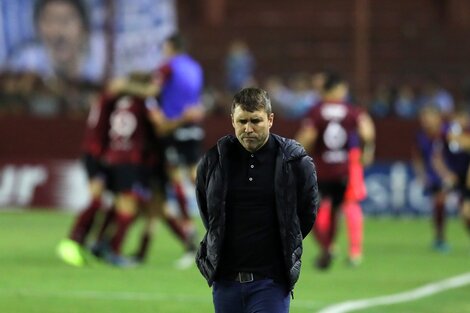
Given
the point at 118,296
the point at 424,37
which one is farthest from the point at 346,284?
the point at 424,37

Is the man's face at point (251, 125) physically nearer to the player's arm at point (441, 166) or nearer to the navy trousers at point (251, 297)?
the navy trousers at point (251, 297)

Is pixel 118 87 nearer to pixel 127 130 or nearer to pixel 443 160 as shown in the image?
pixel 127 130

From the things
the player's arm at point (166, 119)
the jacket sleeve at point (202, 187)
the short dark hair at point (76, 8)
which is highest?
the short dark hair at point (76, 8)

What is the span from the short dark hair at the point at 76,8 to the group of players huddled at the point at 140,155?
14.3m

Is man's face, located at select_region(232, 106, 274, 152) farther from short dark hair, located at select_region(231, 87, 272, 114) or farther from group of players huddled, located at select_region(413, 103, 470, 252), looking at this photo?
group of players huddled, located at select_region(413, 103, 470, 252)

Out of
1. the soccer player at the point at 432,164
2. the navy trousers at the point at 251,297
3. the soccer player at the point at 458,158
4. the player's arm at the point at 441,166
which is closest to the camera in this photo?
the navy trousers at the point at 251,297

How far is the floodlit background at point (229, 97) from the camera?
51.0ft

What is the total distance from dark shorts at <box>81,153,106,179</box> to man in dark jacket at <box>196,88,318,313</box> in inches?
368

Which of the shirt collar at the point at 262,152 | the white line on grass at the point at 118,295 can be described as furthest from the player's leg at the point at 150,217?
the shirt collar at the point at 262,152

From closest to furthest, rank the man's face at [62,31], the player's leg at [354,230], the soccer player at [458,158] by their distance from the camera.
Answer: the player's leg at [354,230] → the soccer player at [458,158] → the man's face at [62,31]

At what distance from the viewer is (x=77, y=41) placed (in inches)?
1275

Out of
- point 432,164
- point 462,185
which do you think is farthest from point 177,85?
point 432,164

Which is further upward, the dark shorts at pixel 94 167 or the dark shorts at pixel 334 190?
the dark shorts at pixel 94 167

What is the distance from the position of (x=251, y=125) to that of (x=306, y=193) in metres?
0.59
